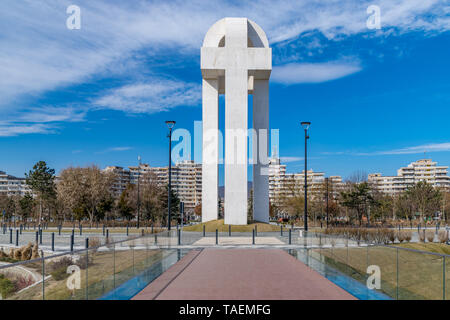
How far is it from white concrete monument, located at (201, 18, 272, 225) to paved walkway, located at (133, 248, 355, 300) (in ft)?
75.8

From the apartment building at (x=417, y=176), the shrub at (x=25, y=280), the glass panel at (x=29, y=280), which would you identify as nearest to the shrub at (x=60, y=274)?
the glass panel at (x=29, y=280)

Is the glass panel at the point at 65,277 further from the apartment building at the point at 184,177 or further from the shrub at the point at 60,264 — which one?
the apartment building at the point at 184,177

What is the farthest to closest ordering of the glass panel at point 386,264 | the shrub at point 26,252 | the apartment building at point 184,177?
1. the apartment building at point 184,177
2. the shrub at point 26,252
3. the glass panel at point 386,264

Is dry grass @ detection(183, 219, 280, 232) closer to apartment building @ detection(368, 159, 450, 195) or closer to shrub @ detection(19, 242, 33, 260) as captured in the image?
shrub @ detection(19, 242, 33, 260)

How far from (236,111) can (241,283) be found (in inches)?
1135

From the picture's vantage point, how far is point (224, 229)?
3538 centimetres

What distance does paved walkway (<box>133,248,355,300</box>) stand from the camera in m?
9.08

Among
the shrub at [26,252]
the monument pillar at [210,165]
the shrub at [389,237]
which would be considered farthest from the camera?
the monument pillar at [210,165]

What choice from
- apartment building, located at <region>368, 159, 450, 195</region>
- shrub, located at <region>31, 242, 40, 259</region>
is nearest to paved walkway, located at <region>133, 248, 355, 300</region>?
shrub, located at <region>31, 242, 40, 259</region>

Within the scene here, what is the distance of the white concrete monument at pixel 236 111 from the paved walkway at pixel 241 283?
2311 centimetres

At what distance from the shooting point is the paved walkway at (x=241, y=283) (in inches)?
357

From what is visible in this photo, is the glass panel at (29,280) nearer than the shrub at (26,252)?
Yes
